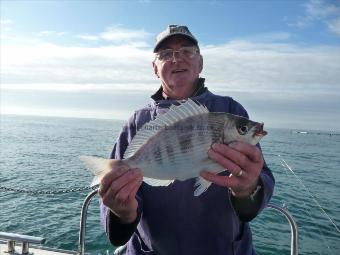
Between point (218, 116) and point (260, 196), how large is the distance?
3.06 ft

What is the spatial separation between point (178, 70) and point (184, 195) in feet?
4.75

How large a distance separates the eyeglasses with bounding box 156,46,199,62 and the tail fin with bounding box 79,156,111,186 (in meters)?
1.68

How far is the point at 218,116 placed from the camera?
317 cm

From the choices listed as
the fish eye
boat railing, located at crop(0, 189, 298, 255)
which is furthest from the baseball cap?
boat railing, located at crop(0, 189, 298, 255)

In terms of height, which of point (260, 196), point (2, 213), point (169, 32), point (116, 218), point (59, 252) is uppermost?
point (169, 32)

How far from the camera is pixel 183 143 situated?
3.20m

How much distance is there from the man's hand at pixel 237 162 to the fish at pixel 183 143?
10cm

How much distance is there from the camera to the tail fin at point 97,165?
313 centimetres

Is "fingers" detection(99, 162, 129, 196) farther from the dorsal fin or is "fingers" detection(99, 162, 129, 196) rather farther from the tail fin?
the dorsal fin

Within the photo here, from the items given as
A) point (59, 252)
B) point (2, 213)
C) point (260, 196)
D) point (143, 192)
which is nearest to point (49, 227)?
point (2, 213)

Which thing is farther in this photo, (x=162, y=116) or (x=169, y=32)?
(x=169, y=32)

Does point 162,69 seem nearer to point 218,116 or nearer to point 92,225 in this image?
point 218,116

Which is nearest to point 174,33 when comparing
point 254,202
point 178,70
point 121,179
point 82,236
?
point 178,70

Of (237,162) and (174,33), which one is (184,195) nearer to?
(237,162)
